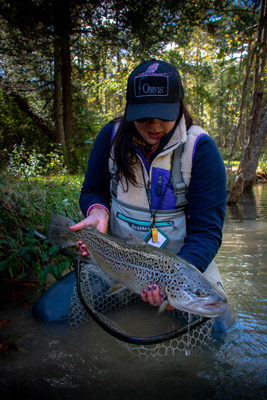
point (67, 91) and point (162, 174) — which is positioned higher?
A: point (67, 91)

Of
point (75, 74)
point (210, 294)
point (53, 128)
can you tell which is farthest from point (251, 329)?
point (75, 74)

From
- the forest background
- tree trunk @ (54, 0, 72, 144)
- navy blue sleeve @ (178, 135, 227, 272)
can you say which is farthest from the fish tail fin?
tree trunk @ (54, 0, 72, 144)

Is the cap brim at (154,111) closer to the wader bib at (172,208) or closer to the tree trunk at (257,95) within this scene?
the wader bib at (172,208)

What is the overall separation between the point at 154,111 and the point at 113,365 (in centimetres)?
231

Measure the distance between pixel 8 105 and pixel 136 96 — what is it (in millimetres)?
15439

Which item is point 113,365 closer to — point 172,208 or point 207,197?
point 172,208

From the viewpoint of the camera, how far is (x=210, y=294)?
2.01 m

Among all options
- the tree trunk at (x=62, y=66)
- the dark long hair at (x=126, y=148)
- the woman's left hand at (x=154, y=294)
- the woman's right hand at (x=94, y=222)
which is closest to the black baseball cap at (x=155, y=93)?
the dark long hair at (x=126, y=148)

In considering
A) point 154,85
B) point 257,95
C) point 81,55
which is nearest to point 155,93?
point 154,85

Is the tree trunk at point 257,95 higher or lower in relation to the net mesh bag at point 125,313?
higher

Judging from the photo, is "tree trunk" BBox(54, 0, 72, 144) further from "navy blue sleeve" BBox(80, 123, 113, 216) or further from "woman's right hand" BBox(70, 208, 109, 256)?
"woman's right hand" BBox(70, 208, 109, 256)

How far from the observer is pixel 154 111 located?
2678mm

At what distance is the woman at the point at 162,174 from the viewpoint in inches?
109

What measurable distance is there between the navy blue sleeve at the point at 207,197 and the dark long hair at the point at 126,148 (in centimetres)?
40
